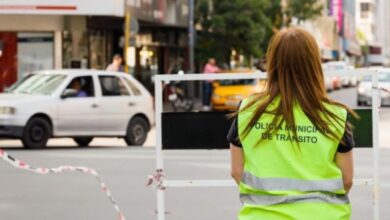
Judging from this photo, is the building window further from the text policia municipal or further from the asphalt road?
the text policia municipal

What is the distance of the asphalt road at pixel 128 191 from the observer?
32.7 ft

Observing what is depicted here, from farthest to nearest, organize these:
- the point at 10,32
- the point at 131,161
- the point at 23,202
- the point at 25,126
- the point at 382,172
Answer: the point at 10,32, the point at 25,126, the point at 131,161, the point at 382,172, the point at 23,202

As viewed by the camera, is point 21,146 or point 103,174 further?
point 21,146

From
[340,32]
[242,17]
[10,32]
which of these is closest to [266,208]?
[10,32]

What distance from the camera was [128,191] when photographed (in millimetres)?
11562

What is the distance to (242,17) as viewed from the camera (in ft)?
135

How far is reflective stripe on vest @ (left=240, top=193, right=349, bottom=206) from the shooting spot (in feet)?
11.3

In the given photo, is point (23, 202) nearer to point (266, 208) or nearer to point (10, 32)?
point (266, 208)

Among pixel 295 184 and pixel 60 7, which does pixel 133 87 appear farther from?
pixel 295 184

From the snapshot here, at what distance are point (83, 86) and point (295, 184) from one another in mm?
15603

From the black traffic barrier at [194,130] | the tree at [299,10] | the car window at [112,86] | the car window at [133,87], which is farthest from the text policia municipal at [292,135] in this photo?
the tree at [299,10]

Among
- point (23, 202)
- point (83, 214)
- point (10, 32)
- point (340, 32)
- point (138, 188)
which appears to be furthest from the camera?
point (340, 32)

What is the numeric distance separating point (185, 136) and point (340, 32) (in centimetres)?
11036

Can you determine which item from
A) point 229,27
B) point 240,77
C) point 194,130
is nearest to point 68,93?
point 194,130
